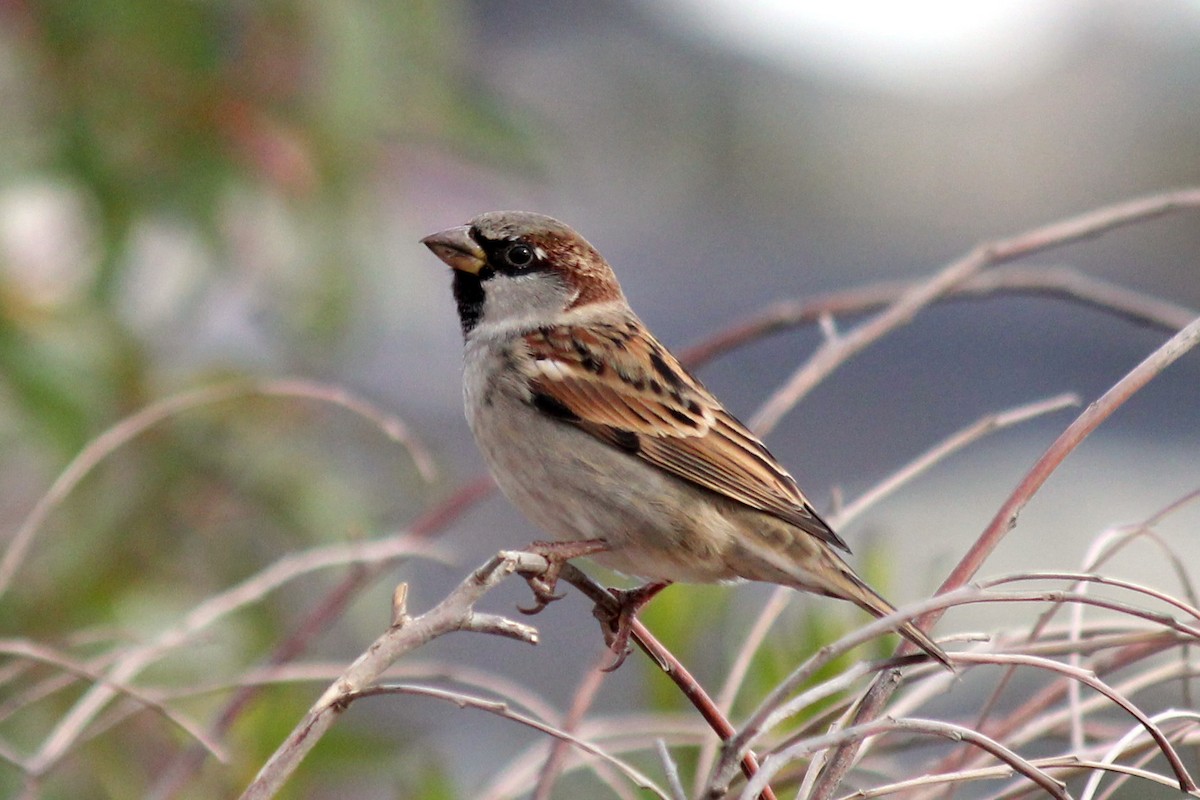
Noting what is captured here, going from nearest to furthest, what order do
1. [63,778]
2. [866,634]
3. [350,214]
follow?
[866,634] < [63,778] < [350,214]

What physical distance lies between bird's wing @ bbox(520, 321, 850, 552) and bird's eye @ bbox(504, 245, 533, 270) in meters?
0.12

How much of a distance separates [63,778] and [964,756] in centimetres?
167

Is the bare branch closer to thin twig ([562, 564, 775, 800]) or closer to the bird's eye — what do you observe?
thin twig ([562, 564, 775, 800])

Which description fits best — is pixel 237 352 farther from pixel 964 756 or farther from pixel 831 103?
pixel 831 103

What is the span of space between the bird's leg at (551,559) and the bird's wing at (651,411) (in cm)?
23

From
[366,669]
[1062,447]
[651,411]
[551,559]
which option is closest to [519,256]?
[651,411]

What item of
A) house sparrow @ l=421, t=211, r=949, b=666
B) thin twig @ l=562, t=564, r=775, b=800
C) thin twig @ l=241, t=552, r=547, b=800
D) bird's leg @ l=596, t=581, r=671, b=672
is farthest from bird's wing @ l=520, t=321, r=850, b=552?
thin twig @ l=241, t=552, r=547, b=800

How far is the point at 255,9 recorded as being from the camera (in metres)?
2.88

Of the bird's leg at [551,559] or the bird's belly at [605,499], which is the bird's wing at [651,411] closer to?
the bird's belly at [605,499]

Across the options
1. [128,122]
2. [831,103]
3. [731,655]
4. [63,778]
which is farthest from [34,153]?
[831,103]

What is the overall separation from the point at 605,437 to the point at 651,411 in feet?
0.44

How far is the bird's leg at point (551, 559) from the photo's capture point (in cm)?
170

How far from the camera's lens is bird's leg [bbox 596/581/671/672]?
179cm

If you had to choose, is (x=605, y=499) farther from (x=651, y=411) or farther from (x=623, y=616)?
(x=623, y=616)
